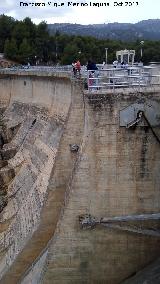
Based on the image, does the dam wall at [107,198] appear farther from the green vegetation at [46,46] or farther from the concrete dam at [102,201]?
the green vegetation at [46,46]

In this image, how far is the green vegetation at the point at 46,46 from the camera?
72.4 meters

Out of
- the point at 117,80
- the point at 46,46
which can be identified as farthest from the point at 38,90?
the point at 46,46

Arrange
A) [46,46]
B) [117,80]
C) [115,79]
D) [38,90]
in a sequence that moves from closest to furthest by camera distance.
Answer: [115,79] < [117,80] < [38,90] < [46,46]

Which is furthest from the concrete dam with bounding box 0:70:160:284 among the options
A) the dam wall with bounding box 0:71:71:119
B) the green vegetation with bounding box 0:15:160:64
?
the green vegetation with bounding box 0:15:160:64

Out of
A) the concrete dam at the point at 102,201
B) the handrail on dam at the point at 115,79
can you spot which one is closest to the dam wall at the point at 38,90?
the handrail on dam at the point at 115,79

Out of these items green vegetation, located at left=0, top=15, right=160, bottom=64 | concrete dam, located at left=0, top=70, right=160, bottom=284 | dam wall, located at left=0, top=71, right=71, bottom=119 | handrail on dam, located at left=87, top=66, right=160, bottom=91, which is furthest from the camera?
green vegetation, located at left=0, top=15, right=160, bottom=64

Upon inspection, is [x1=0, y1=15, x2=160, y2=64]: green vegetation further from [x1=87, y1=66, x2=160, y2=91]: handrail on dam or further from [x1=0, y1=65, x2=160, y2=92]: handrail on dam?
[x1=87, y1=66, x2=160, y2=91]: handrail on dam

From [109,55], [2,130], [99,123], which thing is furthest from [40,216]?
[109,55]

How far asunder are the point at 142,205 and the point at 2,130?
79.5ft

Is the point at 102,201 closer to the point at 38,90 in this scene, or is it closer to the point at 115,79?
the point at 115,79

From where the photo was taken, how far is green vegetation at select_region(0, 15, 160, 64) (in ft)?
238

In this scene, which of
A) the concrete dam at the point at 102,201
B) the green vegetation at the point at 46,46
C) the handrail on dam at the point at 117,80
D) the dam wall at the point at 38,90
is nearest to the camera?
the concrete dam at the point at 102,201

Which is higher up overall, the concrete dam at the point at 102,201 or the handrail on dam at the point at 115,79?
the handrail on dam at the point at 115,79

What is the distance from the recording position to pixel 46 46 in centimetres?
8169
